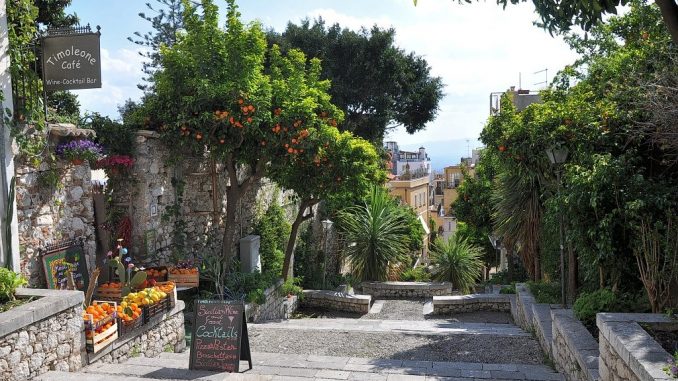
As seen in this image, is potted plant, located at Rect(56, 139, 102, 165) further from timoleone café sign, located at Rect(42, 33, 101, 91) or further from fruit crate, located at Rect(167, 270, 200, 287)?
fruit crate, located at Rect(167, 270, 200, 287)

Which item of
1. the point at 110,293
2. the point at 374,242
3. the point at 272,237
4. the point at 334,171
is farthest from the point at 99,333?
the point at 374,242

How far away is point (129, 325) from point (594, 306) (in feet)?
16.0

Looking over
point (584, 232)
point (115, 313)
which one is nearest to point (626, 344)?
point (584, 232)

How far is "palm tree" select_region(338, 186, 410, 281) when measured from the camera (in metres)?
14.1

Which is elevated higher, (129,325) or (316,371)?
(129,325)

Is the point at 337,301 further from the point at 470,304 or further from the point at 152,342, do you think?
the point at 152,342

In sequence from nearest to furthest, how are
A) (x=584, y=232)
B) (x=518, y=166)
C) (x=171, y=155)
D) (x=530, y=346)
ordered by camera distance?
1. (x=584, y=232)
2. (x=530, y=346)
3. (x=518, y=166)
4. (x=171, y=155)

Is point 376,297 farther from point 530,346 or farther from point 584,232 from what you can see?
point 584,232

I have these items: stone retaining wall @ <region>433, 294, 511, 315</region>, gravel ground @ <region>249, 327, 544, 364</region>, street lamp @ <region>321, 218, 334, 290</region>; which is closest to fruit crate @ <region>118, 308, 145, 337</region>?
gravel ground @ <region>249, 327, 544, 364</region>

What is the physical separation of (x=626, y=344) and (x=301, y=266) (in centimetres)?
1084

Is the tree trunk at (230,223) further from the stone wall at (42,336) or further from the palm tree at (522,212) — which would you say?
the palm tree at (522,212)

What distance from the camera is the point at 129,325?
616cm

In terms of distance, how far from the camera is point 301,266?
566 inches

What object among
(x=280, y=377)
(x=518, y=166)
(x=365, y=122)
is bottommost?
(x=280, y=377)
